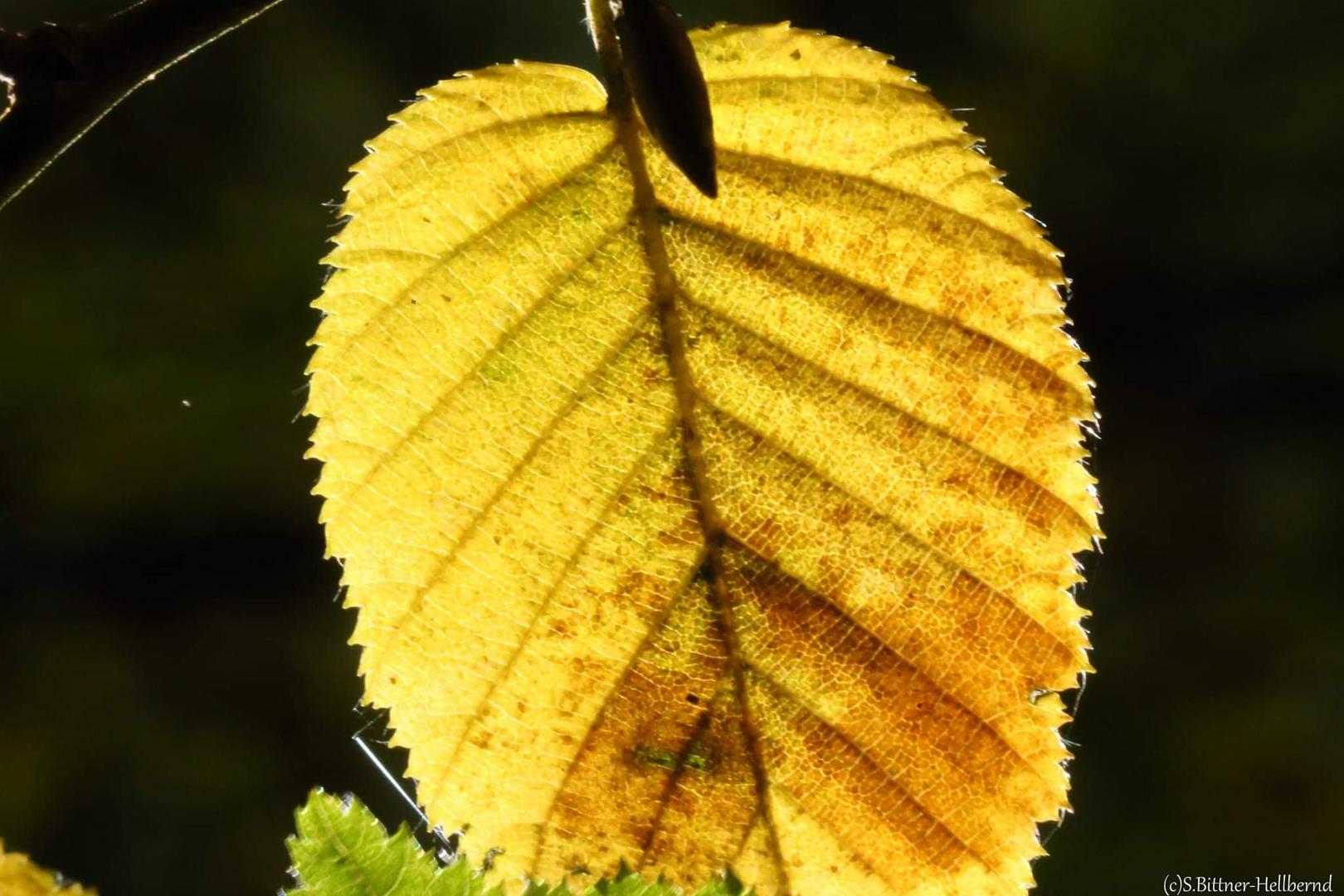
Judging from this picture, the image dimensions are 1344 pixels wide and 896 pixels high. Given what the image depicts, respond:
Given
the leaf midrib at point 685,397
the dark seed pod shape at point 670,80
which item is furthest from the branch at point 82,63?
the leaf midrib at point 685,397

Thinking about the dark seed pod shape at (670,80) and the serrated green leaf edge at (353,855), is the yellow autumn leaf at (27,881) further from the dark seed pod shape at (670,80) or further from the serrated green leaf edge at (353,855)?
the dark seed pod shape at (670,80)

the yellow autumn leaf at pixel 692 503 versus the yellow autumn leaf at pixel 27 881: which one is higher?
the yellow autumn leaf at pixel 692 503

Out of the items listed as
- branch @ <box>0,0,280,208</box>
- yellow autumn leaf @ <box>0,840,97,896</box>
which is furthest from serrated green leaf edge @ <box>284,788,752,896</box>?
branch @ <box>0,0,280,208</box>

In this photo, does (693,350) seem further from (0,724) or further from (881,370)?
(0,724)

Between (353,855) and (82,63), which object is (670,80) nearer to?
(82,63)

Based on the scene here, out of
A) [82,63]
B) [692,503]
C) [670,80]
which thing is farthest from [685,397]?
[82,63]

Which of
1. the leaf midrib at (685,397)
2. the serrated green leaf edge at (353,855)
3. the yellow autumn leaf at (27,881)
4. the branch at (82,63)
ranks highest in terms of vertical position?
the leaf midrib at (685,397)

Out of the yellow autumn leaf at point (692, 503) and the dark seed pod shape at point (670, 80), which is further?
the yellow autumn leaf at point (692, 503)
